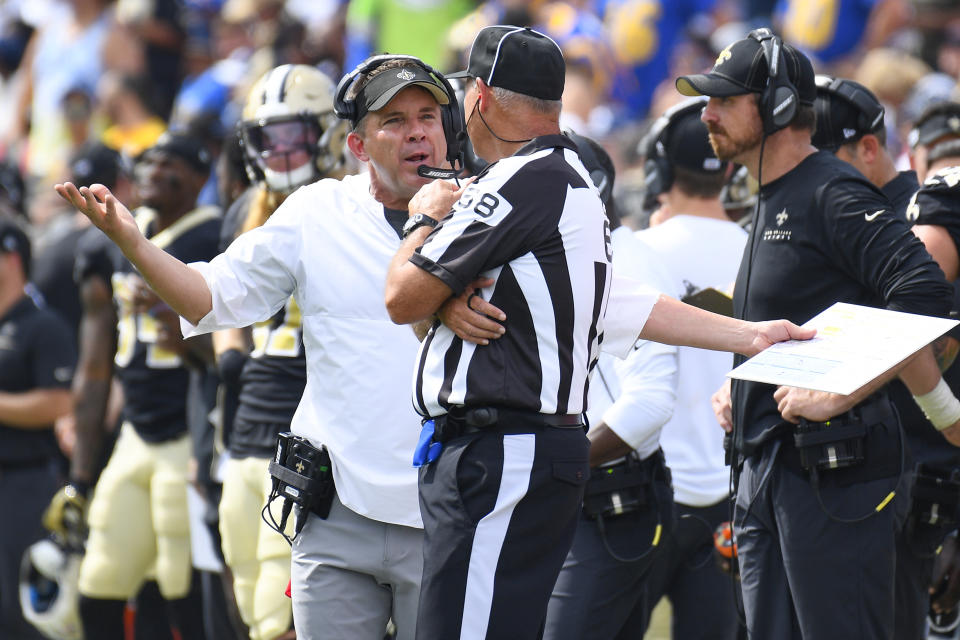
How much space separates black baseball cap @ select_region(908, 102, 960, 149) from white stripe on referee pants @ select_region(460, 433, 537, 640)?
10.3ft

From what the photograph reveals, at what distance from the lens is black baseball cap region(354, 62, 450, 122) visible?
4.50 metres

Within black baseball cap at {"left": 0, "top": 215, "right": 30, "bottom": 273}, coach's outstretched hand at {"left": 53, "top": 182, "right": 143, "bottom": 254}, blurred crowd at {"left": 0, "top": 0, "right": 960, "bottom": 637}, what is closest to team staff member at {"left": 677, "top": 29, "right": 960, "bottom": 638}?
coach's outstretched hand at {"left": 53, "top": 182, "right": 143, "bottom": 254}

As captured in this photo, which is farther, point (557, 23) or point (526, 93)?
point (557, 23)

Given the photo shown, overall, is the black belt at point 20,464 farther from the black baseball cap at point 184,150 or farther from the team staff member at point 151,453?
the black baseball cap at point 184,150

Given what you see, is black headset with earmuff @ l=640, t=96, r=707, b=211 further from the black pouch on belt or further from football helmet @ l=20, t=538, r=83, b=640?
football helmet @ l=20, t=538, r=83, b=640

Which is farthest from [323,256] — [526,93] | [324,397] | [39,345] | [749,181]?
[39,345]

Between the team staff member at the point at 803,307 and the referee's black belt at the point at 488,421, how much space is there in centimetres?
107

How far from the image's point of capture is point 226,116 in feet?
40.5

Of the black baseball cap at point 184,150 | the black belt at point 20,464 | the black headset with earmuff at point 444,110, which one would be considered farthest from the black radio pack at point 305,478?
the black belt at point 20,464

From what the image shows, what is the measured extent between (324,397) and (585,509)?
4.27ft

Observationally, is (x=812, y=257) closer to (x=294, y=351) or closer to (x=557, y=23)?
(x=294, y=351)

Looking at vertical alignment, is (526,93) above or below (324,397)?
above

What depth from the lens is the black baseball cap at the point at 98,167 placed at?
29.7 feet

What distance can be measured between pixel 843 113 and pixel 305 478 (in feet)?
8.13
